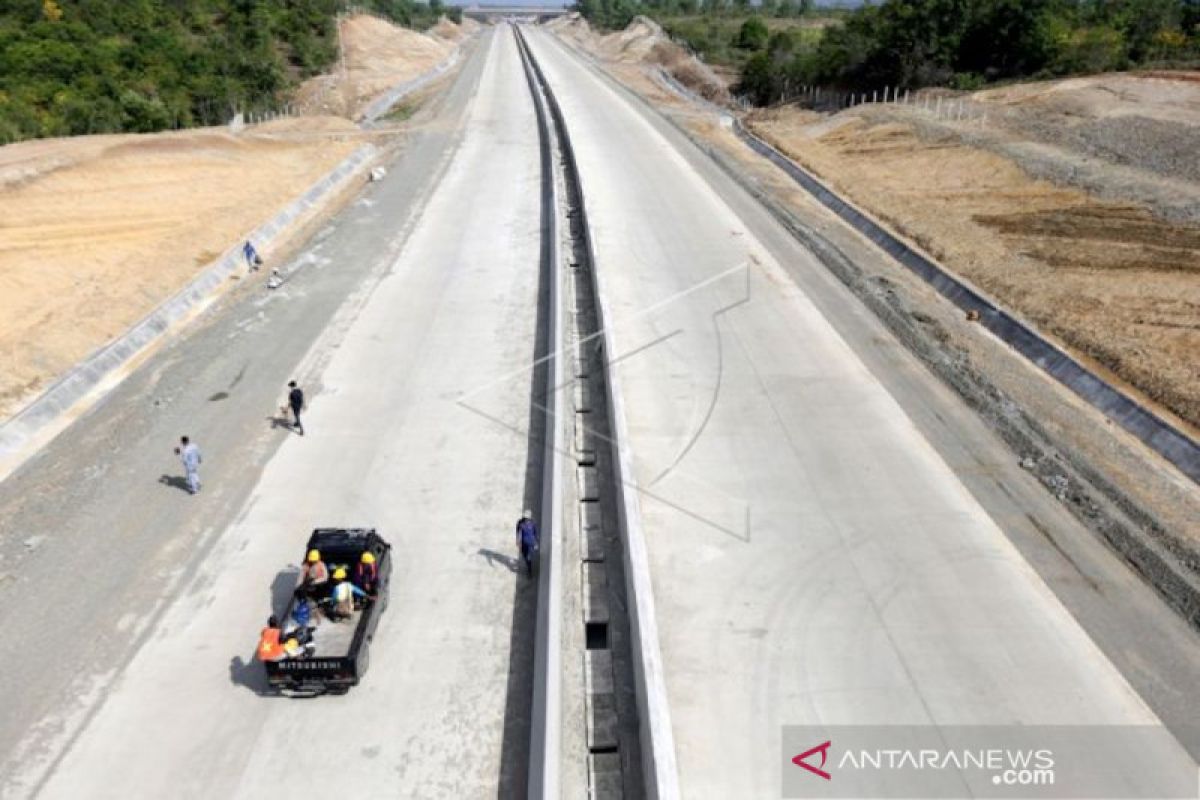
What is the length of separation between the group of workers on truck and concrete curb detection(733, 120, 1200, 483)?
1619 centimetres

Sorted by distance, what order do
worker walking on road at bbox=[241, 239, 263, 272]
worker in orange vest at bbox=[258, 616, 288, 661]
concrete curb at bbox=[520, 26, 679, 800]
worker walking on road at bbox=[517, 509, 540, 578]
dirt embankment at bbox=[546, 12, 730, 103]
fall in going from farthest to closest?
dirt embankment at bbox=[546, 12, 730, 103], worker walking on road at bbox=[241, 239, 263, 272], worker walking on road at bbox=[517, 509, 540, 578], worker in orange vest at bbox=[258, 616, 288, 661], concrete curb at bbox=[520, 26, 679, 800]

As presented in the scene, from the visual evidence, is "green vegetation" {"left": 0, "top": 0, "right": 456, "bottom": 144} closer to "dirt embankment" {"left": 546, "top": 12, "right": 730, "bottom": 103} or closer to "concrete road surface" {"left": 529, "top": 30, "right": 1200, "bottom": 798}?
"dirt embankment" {"left": 546, "top": 12, "right": 730, "bottom": 103}

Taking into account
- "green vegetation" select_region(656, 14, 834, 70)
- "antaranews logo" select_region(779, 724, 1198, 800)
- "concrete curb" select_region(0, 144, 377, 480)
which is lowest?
"antaranews logo" select_region(779, 724, 1198, 800)

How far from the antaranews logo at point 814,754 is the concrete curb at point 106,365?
16262 millimetres

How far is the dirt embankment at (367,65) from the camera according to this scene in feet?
228

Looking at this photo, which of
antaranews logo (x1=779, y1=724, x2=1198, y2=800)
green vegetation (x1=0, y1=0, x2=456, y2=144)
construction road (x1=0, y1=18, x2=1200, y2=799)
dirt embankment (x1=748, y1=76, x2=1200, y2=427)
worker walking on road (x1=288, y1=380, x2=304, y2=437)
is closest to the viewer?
antaranews logo (x1=779, y1=724, x2=1198, y2=800)

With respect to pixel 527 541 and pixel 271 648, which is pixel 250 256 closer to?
pixel 527 541

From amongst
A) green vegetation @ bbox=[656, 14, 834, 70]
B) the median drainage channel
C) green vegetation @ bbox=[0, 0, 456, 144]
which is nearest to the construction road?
the median drainage channel

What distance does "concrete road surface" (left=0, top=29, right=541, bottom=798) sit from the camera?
11570 mm

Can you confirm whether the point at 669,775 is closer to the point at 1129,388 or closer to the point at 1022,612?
the point at 1022,612

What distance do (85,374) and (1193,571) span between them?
2370 centimetres

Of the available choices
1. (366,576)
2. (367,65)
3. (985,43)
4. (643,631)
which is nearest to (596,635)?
(643,631)

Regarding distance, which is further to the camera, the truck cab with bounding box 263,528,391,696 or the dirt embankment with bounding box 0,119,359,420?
the dirt embankment with bounding box 0,119,359,420

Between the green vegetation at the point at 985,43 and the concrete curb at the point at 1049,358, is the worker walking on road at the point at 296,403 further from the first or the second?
the green vegetation at the point at 985,43
